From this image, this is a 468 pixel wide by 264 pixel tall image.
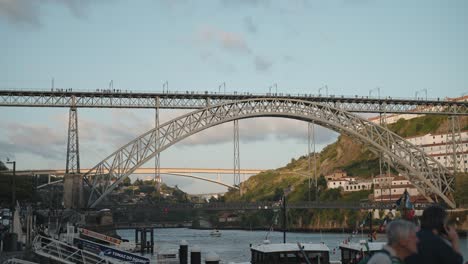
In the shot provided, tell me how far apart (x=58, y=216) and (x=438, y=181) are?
41.9 metres

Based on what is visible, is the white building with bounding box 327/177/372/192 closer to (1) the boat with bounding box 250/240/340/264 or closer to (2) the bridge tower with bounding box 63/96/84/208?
(2) the bridge tower with bounding box 63/96/84/208

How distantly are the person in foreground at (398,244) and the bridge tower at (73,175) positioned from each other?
5310cm

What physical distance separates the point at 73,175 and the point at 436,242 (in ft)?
181

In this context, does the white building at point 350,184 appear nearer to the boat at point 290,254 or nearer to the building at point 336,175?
the building at point 336,175

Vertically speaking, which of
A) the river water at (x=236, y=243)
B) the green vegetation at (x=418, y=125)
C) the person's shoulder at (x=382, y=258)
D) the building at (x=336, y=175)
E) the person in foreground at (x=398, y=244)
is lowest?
the river water at (x=236, y=243)

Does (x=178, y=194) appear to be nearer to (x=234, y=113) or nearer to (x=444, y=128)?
(x=444, y=128)

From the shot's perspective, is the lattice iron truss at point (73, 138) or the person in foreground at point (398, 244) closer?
the person in foreground at point (398, 244)

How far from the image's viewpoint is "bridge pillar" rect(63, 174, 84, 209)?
59219 mm

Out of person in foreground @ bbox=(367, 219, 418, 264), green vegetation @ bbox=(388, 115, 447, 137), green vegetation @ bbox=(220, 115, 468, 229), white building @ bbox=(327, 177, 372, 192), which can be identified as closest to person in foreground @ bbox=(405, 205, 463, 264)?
person in foreground @ bbox=(367, 219, 418, 264)

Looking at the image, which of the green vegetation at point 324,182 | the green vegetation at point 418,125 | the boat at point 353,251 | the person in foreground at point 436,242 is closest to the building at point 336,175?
the green vegetation at point 324,182

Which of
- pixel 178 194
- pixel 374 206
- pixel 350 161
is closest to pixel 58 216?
pixel 374 206

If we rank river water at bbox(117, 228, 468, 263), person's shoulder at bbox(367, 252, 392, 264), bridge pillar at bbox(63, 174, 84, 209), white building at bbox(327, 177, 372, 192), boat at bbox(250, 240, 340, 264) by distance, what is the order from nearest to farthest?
person's shoulder at bbox(367, 252, 392, 264) < boat at bbox(250, 240, 340, 264) < river water at bbox(117, 228, 468, 263) < bridge pillar at bbox(63, 174, 84, 209) < white building at bbox(327, 177, 372, 192)

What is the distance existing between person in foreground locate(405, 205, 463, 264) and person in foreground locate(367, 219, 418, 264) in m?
0.14

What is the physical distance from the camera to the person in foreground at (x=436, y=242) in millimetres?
6570
